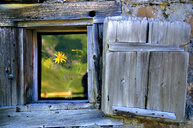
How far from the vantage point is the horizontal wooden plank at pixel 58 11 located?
4.61ft

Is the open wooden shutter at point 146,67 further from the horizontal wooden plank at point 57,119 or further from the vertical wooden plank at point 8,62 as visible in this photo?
the vertical wooden plank at point 8,62

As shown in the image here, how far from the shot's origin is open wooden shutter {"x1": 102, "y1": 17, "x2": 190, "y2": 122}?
1161 millimetres

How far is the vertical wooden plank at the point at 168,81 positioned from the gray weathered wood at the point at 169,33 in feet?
0.30

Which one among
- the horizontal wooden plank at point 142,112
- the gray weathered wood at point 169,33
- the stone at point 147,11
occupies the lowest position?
the horizontal wooden plank at point 142,112

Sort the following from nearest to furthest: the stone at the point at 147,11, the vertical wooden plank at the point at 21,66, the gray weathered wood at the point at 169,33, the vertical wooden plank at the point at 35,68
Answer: the gray weathered wood at the point at 169,33 → the stone at the point at 147,11 → the vertical wooden plank at the point at 21,66 → the vertical wooden plank at the point at 35,68

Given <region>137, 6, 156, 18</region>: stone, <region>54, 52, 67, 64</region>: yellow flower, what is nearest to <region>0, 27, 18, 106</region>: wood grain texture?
<region>54, 52, 67, 64</region>: yellow flower

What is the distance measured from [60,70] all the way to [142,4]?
3.59ft

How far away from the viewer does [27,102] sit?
60.7 inches

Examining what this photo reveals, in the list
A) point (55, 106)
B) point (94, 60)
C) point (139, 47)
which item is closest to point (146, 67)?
point (139, 47)

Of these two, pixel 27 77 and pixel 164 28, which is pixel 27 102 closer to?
pixel 27 77

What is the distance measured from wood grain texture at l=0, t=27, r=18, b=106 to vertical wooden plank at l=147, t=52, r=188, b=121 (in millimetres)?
1234

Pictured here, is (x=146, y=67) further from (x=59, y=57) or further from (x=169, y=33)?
(x=59, y=57)

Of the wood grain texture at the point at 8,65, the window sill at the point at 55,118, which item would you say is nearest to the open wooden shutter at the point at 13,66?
the wood grain texture at the point at 8,65

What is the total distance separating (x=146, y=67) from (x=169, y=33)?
0.31m
